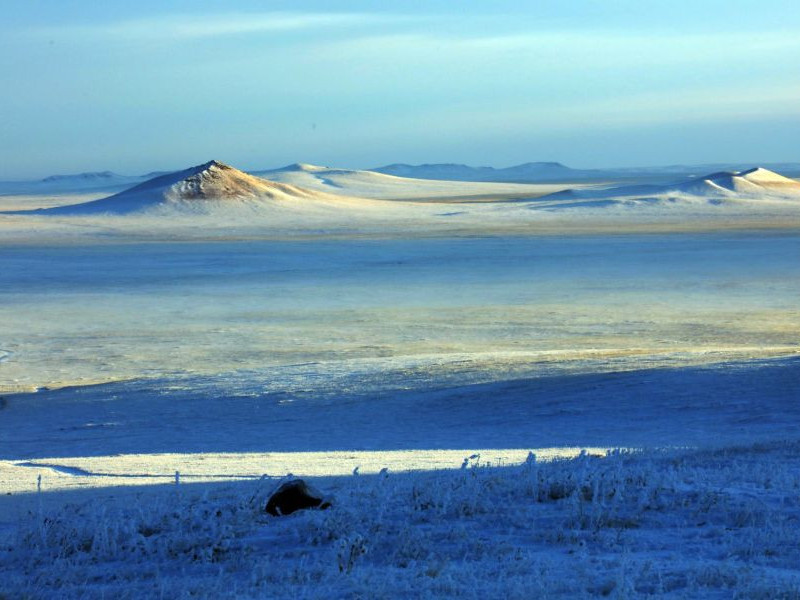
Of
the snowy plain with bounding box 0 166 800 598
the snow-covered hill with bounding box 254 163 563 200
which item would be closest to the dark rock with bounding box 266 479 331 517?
the snowy plain with bounding box 0 166 800 598

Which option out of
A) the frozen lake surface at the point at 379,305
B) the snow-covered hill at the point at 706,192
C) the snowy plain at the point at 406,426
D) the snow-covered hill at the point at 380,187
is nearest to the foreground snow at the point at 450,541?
the snowy plain at the point at 406,426

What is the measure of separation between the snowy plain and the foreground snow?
17 millimetres

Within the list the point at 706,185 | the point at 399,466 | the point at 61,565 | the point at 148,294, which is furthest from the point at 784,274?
the point at 706,185

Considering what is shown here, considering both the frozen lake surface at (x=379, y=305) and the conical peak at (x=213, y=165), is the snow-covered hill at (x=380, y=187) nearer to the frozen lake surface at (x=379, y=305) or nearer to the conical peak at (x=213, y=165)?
the conical peak at (x=213, y=165)

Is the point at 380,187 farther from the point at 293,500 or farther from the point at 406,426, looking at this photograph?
the point at 293,500

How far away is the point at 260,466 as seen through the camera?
8.19 meters

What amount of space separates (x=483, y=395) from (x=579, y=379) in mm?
1075

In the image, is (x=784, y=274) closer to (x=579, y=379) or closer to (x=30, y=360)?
(x=579, y=379)

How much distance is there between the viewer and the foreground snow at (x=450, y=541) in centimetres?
420

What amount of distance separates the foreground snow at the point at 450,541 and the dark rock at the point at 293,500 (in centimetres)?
10

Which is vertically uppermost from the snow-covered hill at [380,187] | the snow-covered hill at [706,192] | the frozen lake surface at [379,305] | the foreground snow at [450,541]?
the snow-covered hill at [380,187]

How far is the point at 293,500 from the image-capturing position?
5559 millimetres

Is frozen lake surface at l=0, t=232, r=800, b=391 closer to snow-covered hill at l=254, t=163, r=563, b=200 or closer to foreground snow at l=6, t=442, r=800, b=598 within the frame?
foreground snow at l=6, t=442, r=800, b=598

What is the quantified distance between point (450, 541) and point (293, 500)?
0.98 m
